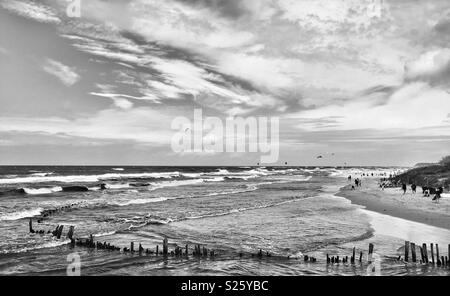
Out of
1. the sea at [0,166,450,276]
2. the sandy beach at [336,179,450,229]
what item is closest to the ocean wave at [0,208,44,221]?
the sea at [0,166,450,276]

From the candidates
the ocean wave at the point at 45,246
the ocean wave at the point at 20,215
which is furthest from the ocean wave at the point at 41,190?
the ocean wave at the point at 45,246

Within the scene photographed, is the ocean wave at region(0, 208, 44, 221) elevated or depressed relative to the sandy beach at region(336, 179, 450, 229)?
depressed

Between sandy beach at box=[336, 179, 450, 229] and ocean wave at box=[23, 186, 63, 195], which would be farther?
ocean wave at box=[23, 186, 63, 195]

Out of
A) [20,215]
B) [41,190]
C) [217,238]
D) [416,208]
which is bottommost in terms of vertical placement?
[217,238]

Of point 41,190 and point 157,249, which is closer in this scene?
point 157,249

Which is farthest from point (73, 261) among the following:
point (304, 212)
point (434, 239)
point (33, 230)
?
point (304, 212)

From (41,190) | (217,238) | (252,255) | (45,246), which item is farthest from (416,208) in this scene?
(41,190)

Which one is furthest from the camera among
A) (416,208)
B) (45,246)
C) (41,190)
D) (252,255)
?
(41,190)

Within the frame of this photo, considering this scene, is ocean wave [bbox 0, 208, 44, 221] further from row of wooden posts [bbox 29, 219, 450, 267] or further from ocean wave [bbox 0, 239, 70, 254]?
ocean wave [bbox 0, 239, 70, 254]

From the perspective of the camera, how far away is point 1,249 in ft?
58.4

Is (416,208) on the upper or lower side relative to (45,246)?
upper

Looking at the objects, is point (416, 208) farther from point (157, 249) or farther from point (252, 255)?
point (157, 249)
